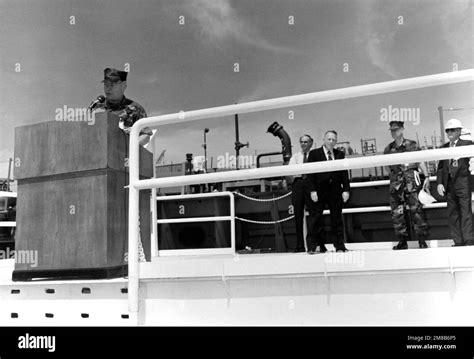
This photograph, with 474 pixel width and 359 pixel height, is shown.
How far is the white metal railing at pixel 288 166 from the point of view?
1878mm

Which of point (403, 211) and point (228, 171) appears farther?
point (403, 211)

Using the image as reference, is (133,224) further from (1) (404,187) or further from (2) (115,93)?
(1) (404,187)

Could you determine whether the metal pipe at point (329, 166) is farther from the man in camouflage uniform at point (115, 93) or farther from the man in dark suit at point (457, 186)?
the man in dark suit at point (457, 186)

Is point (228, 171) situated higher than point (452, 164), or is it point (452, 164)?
point (452, 164)

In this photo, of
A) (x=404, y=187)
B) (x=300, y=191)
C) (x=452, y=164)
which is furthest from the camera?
(x=300, y=191)

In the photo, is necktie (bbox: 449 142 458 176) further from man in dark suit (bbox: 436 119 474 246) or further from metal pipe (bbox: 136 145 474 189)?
metal pipe (bbox: 136 145 474 189)

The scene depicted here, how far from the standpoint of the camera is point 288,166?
2.06 meters

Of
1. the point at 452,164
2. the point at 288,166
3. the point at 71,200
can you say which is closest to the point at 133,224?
the point at 71,200

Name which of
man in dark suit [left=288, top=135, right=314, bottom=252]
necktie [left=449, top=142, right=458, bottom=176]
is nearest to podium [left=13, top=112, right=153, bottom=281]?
man in dark suit [left=288, top=135, right=314, bottom=252]

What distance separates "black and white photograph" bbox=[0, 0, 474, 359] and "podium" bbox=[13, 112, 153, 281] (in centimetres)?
1

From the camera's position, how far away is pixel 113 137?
8.53 ft

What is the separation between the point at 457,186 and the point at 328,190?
1209 millimetres

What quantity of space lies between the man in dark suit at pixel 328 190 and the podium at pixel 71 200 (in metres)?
1.93
